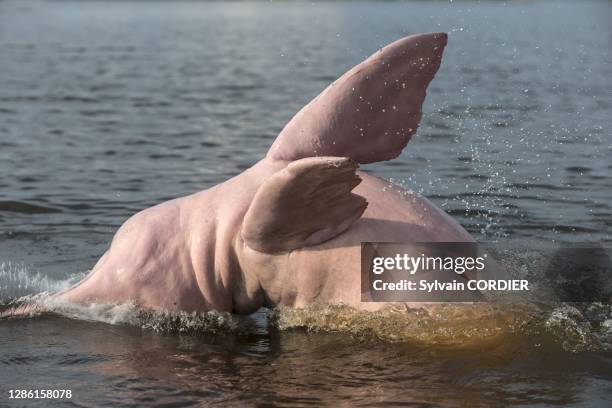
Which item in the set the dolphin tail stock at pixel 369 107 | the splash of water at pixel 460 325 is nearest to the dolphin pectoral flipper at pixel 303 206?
the dolphin tail stock at pixel 369 107

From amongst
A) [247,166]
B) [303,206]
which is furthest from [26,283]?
[247,166]

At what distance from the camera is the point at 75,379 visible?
567cm

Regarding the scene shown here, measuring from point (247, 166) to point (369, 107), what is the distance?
6606 millimetres

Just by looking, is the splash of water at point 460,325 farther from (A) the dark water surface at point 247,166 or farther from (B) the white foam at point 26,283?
(B) the white foam at point 26,283

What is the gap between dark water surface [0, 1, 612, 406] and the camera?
559 cm

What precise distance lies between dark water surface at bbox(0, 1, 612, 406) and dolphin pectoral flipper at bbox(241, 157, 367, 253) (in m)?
0.70

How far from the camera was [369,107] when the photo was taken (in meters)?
6.05

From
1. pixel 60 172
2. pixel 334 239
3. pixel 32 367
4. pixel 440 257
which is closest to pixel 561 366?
pixel 440 257

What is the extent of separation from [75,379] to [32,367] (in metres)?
0.37

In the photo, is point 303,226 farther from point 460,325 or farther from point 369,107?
point 460,325

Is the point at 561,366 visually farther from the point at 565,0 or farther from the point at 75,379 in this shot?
the point at 565,0

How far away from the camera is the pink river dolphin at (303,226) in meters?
5.96

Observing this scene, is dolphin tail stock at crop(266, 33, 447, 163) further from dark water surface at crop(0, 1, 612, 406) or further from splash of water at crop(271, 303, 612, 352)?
dark water surface at crop(0, 1, 612, 406)

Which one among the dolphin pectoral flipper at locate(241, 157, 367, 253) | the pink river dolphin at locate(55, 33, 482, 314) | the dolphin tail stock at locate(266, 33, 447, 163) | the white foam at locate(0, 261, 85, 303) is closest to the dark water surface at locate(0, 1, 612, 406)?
the white foam at locate(0, 261, 85, 303)
